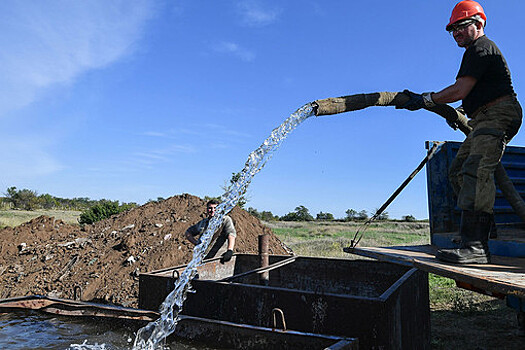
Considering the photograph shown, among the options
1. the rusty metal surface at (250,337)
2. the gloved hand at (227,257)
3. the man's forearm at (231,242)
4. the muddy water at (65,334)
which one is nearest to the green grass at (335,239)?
the man's forearm at (231,242)

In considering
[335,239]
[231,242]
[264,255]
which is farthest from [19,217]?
[264,255]

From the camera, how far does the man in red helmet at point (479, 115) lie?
3.15m

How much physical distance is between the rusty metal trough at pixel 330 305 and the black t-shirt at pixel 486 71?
171 cm

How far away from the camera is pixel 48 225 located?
13.0 metres

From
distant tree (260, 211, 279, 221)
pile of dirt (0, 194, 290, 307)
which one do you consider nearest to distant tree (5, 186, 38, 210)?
distant tree (260, 211, 279, 221)

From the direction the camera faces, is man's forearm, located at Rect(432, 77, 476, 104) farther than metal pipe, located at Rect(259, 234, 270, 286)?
No

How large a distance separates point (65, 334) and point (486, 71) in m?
4.08

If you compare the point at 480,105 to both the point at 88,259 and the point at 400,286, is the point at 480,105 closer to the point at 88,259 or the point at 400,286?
the point at 400,286

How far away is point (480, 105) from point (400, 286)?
164 centimetres

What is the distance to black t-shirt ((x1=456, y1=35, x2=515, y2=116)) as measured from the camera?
3.17 meters

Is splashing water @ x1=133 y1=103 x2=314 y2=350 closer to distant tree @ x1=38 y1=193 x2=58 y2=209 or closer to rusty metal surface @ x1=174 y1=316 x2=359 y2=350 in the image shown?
rusty metal surface @ x1=174 y1=316 x2=359 y2=350

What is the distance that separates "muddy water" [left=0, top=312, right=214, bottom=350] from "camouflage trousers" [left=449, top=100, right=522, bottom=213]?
2337 mm

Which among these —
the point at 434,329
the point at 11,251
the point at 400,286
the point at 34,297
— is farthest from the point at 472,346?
the point at 11,251

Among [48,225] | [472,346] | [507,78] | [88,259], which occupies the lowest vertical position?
[472,346]
